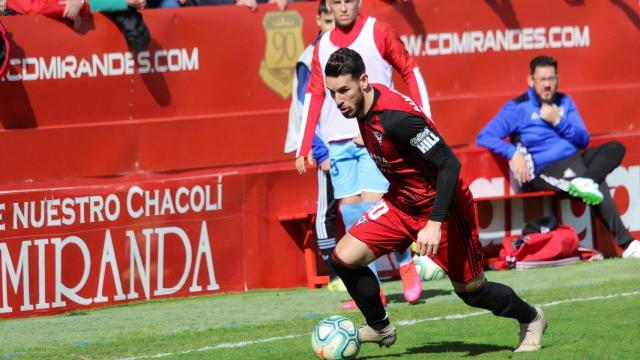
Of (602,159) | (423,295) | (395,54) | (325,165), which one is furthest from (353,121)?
(602,159)

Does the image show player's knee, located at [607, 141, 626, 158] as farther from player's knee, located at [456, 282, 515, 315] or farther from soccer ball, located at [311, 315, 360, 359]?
soccer ball, located at [311, 315, 360, 359]

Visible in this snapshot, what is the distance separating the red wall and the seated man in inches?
12.1

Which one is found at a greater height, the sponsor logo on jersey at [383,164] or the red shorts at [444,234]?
the sponsor logo on jersey at [383,164]

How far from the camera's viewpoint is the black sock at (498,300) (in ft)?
22.5

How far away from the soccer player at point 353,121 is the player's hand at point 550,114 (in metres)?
2.66

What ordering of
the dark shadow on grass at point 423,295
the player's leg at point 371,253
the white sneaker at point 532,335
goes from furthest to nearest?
the dark shadow on grass at point 423,295 < the white sneaker at point 532,335 < the player's leg at point 371,253

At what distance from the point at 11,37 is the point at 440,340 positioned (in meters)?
4.45

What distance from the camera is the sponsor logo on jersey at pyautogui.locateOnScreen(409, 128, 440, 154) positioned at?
6469mm

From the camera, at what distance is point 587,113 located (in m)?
12.6

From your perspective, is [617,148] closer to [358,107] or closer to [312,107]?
[312,107]

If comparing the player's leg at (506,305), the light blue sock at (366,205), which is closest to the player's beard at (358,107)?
the player's leg at (506,305)

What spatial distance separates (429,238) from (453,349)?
1.03 meters

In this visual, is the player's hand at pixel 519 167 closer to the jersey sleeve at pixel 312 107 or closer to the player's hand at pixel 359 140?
the player's hand at pixel 359 140

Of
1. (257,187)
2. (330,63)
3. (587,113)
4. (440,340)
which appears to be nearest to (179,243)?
(257,187)
